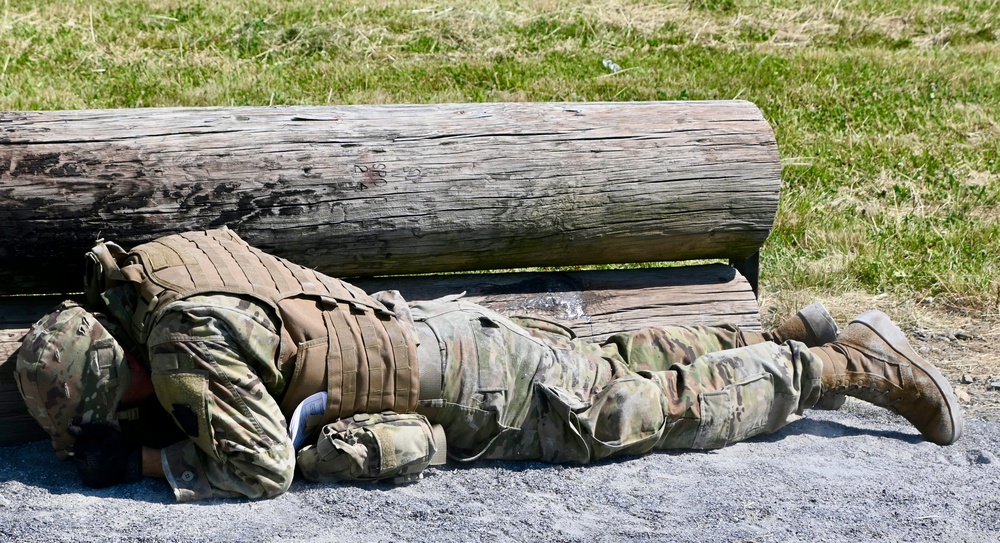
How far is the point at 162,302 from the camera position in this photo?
2955mm

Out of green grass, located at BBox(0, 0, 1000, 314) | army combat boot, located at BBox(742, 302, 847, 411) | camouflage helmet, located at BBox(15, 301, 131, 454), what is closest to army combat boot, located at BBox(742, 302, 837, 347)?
army combat boot, located at BBox(742, 302, 847, 411)

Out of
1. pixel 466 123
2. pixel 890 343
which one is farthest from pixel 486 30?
pixel 890 343

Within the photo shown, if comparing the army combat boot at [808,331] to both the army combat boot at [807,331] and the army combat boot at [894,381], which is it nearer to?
the army combat boot at [807,331]

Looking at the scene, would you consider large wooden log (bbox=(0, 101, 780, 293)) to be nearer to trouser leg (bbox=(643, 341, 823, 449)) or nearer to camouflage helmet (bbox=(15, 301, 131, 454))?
camouflage helmet (bbox=(15, 301, 131, 454))

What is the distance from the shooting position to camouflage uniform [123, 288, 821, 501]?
2895 mm

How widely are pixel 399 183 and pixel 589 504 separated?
4.40 ft

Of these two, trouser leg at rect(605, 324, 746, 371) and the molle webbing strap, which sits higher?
the molle webbing strap

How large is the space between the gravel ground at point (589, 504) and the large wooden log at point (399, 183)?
2.80 feet

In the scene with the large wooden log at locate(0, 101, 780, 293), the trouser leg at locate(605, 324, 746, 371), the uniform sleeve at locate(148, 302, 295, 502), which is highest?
the large wooden log at locate(0, 101, 780, 293)

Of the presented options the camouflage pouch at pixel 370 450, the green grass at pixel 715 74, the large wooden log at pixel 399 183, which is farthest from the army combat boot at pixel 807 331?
the camouflage pouch at pixel 370 450

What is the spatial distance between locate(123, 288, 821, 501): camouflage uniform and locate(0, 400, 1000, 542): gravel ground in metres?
0.09

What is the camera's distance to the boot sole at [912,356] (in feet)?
11.7

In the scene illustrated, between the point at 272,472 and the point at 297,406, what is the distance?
9.3 inches

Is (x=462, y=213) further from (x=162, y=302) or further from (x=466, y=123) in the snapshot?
(x=162, y=302)
